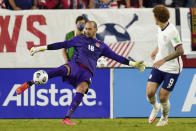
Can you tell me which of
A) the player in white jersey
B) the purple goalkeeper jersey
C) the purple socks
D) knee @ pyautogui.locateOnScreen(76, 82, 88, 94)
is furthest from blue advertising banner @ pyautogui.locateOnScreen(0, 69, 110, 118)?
Answer: the purple socks

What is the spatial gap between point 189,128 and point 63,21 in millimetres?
7082

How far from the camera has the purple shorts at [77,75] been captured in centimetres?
1241

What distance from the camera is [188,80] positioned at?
50.8 feet

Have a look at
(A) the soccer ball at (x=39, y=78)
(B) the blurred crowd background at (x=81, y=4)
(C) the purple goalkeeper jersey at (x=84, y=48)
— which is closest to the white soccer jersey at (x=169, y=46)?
(C) the purple goalkeeper jersey at (x=84, y=48)

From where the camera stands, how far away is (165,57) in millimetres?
11992

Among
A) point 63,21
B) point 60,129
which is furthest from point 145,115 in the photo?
point 60,129

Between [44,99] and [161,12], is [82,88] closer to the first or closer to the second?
[161,12]

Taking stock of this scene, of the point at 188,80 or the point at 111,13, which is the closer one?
the point at 188,80

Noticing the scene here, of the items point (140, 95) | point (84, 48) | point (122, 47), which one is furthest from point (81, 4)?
point (84, 48)

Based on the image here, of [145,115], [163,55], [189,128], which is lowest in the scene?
[145,115]

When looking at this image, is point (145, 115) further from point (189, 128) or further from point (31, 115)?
point (189, 128)

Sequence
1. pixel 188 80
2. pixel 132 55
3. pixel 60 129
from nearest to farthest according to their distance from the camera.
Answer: pixel 60 129
pixel 188 80
pixel 132 55

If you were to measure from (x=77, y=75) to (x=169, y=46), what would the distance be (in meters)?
1.72

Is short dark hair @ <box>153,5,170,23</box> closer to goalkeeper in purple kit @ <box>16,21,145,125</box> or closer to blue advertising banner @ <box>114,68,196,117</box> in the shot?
goalkeeper in purple kit @ <box>16,21,145,125</box>
